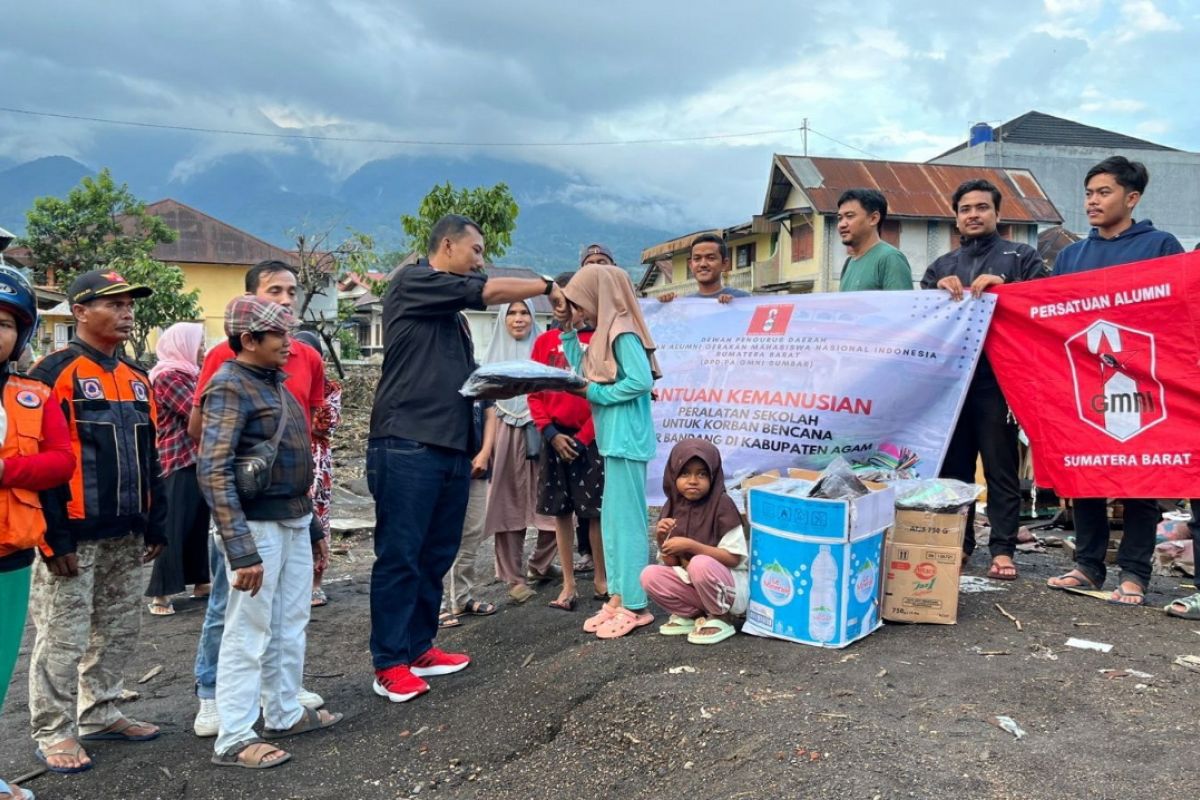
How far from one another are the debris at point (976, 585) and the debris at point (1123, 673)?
1.08 metres

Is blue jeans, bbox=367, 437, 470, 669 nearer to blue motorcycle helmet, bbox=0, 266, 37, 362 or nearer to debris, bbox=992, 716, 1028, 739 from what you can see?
blue motorcycle helmet, bbox=0, 266, 37, 362

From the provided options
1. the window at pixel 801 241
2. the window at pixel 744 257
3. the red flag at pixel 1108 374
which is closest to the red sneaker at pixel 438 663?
the red flag at pixel 1108 374

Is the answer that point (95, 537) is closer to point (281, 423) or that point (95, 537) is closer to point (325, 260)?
point (281, 423)

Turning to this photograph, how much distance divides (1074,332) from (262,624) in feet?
13.9

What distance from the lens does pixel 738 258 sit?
38625mm

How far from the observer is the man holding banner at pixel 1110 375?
445 cm

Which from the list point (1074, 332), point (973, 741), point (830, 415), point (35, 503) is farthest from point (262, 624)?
point (1074, 332)

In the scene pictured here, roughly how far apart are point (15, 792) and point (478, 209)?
46.6 feet

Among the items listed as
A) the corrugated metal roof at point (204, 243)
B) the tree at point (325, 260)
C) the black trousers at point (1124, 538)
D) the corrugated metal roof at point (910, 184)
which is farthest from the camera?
the corrugated metal roof at point (204, 243)

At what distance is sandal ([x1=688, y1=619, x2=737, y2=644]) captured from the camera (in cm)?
403

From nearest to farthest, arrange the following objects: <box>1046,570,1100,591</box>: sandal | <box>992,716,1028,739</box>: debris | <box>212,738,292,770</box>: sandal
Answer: <box>992,716,1028,739</box>: debris
<box>212,738,292,770</box>: sandal
<box>1046,570,1100,591</box>: sandal

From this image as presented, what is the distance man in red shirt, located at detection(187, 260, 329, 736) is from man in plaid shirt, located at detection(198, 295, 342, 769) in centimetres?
20

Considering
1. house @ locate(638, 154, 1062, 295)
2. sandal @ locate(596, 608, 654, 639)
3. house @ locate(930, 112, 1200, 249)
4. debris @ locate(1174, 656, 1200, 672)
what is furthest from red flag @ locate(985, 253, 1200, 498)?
house @ locate(930, 112, 1200, 249)

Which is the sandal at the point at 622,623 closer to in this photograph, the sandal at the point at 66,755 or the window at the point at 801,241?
the sandal at the point at 66,755
